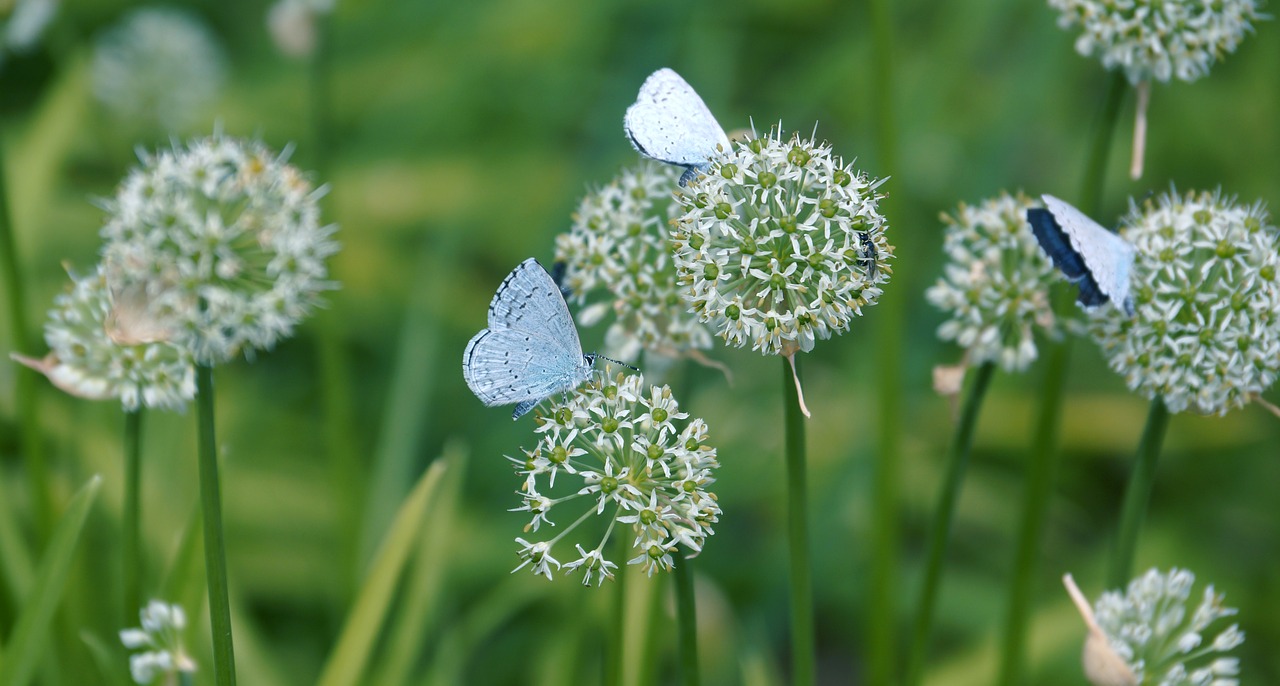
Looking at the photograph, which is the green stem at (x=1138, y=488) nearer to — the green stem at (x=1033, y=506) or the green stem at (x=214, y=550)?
the green stem at (x=1033, y=506)

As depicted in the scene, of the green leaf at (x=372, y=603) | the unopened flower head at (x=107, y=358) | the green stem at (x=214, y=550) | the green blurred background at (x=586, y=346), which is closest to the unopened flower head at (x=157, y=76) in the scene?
the green blurred background at (x=586, y=346)

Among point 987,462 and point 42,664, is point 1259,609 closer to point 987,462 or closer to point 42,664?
point 987,462

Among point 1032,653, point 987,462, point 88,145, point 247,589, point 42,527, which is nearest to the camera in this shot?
point 42,527

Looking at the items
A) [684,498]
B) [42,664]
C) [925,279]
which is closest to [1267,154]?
[925,279]

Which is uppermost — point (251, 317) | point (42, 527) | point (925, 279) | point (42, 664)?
point (925, 279)

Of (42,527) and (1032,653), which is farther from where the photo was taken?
(1032,653)

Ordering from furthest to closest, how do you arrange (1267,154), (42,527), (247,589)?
(1267,154) < (247,589) < (42,527)
